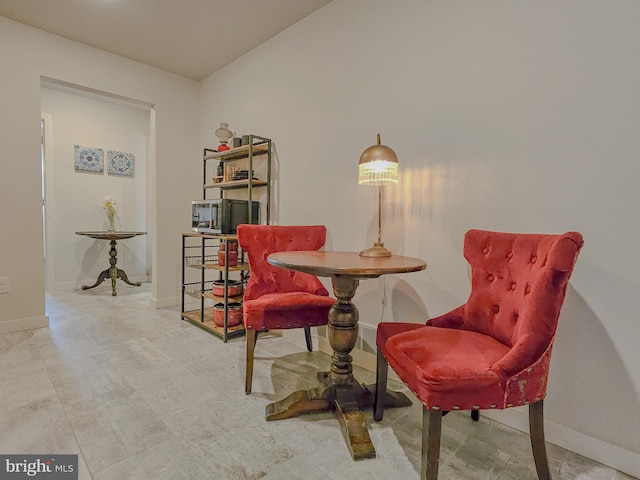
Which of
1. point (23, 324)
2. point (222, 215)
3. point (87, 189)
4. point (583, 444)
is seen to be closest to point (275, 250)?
point (222, 215)

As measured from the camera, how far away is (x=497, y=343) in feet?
4.35

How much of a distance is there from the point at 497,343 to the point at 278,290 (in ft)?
4.10

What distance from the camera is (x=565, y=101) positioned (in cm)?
145

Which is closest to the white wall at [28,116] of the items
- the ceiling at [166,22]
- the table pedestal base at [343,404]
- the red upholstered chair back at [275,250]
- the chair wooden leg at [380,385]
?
the ceiling at [166,22]

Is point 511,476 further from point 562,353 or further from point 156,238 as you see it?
point 156,238

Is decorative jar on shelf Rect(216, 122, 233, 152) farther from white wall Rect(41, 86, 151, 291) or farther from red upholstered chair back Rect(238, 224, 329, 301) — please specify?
white wall Rect(41, 86, 151, 291)

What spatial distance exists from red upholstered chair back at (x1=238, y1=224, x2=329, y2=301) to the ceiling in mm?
1633

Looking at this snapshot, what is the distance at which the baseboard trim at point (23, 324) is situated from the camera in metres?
Result: 2.68

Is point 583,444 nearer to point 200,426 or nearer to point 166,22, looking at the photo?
point 200,426

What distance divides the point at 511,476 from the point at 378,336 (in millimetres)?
684

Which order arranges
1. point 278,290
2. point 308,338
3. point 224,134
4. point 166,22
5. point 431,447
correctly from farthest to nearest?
point 224,134 < point 166,22 < point 308,338 < point 278,290 < point 431,447

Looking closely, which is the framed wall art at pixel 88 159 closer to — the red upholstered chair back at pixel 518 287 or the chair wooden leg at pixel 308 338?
the chair wooden leg at pixel 308 338

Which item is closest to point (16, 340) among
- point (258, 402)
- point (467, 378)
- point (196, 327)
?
point (196, 327)

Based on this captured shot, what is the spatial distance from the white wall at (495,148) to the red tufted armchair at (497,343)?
279mm
